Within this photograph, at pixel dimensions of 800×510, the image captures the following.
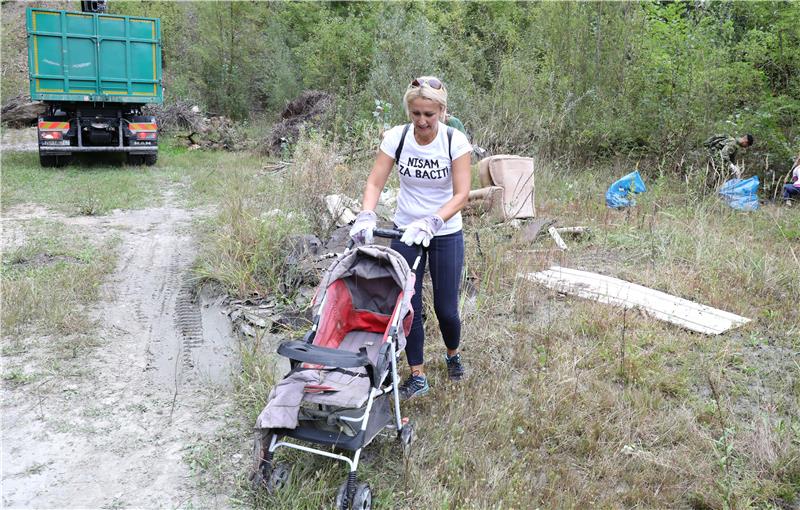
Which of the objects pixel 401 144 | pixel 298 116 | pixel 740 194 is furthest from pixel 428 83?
pixel 298 116

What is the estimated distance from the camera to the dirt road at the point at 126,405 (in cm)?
305

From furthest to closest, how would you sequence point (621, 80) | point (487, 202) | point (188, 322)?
point (621, 80) → point (487, 202) → point (188, 322)

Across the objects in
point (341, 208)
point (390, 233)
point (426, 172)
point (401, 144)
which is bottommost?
point (341, 208)

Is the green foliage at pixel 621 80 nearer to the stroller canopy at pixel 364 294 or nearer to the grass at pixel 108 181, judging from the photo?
the grass at pixel 108 181

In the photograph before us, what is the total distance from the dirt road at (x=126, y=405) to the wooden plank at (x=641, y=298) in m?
2.85

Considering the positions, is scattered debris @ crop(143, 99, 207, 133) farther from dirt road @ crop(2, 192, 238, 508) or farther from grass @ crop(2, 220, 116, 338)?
dirt road @ crop(2, 192, 238, 508)

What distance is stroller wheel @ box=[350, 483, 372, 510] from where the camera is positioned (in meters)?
2.75

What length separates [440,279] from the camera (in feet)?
11.9

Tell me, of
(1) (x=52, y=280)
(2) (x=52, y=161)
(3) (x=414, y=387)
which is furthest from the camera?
(2) (x=52, y=161)

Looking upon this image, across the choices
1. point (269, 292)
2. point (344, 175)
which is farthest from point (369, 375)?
point (344, 175)

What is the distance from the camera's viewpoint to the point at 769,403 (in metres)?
3.83

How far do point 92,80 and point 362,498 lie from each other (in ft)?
39.3

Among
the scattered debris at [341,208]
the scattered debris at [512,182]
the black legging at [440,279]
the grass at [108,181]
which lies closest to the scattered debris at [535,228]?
the scattered debris at [512,182]

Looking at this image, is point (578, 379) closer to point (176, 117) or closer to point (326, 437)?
point (326, 437)
